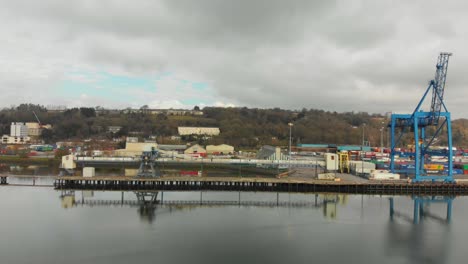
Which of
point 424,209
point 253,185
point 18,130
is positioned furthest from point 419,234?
point 18,130

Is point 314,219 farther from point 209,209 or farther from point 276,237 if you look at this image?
point 209,209

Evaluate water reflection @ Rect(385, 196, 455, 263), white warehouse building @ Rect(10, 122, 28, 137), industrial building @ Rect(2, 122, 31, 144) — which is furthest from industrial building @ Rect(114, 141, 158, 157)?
white warehouse building @ Rect(10, 122, 28, 137)

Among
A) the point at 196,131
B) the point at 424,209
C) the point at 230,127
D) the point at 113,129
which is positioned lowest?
the point at 424,209

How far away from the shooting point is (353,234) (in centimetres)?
1427

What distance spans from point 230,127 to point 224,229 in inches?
2062

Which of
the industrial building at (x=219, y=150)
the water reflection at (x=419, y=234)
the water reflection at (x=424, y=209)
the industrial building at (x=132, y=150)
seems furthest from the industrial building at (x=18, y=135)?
the water reflection at (x=419, y=234)

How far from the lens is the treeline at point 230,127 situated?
6247 cm

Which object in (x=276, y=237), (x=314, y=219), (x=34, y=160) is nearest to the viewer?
(x=276, y=237)

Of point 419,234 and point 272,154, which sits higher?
point 272,154

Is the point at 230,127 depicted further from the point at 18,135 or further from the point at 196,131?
the point at 18,135

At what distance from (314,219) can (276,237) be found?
11.7 ft

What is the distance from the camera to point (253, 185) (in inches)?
928

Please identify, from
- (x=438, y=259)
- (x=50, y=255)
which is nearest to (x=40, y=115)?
(x=50, y=255)

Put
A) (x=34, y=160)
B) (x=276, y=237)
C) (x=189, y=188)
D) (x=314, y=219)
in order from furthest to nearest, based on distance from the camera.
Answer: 1. (x=34, y=160)
2. (x=189, y=188)
3. (x=314, y=219)
4. (x=276, y=237)
